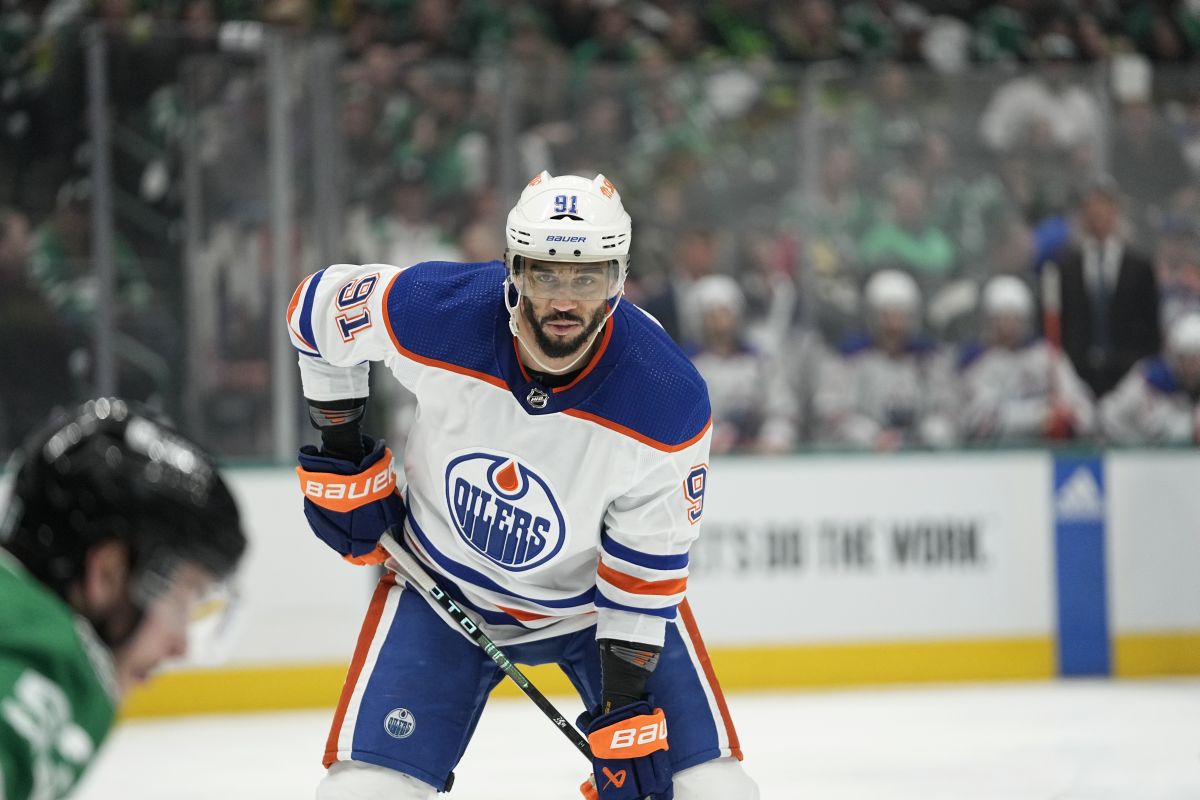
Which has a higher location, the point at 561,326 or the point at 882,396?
the point at 561,326

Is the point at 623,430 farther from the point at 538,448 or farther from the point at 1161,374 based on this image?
the point at 1161,374

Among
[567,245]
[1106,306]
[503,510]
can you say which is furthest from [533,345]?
[1106,306]

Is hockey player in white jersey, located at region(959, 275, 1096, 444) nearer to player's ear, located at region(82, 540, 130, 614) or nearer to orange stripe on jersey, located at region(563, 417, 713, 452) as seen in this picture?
orange stripe on jersey, located at region(563, 417, 713, 452)

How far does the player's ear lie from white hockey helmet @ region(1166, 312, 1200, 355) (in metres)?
5.53

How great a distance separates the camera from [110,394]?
5.27m

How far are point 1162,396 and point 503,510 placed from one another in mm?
4225

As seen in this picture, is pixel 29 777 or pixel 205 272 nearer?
pixel 29 777

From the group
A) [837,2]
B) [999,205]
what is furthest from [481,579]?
[837,2]

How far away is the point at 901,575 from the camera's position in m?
5.47

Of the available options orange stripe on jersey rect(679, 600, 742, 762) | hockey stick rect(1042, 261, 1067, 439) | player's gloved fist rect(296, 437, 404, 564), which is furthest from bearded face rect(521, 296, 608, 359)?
hockey stick rect(1042, 261, 1067, 439)

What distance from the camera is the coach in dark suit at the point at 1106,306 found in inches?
240

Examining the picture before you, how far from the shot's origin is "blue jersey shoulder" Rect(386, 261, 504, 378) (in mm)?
2572

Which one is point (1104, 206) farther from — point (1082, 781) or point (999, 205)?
point (1082, 781)

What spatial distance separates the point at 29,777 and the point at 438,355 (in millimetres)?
1522
